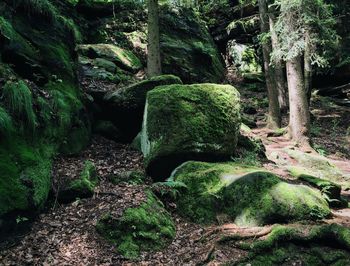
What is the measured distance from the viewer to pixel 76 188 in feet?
23.6

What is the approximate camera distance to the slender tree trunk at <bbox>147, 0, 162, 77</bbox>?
1387cm

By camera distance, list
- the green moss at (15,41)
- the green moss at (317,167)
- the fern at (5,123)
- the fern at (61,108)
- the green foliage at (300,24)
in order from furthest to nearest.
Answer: the green foliage at (300,24) → the green moss at (317,167) → the fern at (61,108) → the green moss at (15,41) → the fern at (5,123)

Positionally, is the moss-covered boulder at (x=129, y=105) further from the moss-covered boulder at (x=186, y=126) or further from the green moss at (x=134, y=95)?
the moss-covered boulder at (x=186, y=126)

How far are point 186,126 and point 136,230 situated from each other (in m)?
3.31

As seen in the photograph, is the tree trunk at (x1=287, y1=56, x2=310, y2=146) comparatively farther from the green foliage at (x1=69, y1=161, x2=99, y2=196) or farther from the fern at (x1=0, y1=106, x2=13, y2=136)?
the fern at (x1=0, y1=106, x2=13, y2=136)

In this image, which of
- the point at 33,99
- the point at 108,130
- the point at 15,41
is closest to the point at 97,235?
the point at 33,99

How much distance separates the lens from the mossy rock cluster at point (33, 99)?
6.27m

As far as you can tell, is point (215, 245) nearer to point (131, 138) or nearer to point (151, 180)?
point (151, 180)

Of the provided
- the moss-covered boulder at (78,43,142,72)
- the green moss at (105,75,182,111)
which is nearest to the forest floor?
the green moss at (105,75,182,111)

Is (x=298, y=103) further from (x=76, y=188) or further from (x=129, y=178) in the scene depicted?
(x=76, y=188)

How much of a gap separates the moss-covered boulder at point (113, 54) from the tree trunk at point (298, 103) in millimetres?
6661

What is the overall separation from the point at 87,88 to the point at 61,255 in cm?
702

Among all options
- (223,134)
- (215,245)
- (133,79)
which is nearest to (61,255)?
(215,245)

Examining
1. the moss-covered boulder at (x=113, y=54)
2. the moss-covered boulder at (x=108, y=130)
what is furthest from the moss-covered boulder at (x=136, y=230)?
the moss-covered boulder at (x=113, y=54)
